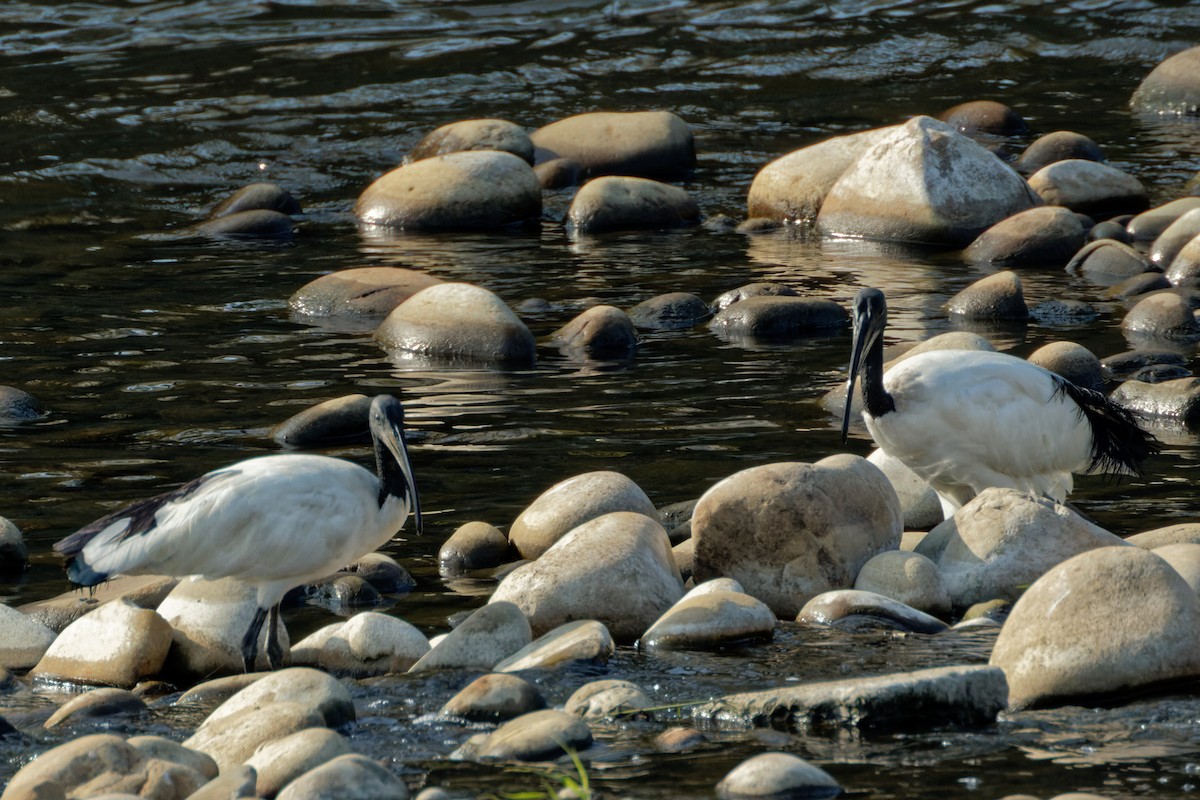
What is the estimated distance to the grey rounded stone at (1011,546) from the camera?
749cm

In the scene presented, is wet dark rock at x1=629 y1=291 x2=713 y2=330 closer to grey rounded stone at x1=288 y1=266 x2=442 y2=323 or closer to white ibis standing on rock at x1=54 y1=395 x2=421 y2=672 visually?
grey rounded stone at x1=288 y1=266 x2=442 y2=323

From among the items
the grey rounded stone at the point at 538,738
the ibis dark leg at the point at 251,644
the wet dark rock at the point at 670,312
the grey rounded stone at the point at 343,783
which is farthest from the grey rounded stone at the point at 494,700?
the wet dark rock at the point at 670,312

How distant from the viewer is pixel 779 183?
17312 mm

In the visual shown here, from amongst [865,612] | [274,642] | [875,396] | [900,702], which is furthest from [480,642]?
[875,396]

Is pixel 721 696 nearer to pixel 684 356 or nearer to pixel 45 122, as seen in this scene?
pixel 684 356

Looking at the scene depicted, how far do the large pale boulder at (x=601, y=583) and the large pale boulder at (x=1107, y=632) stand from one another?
1.72 meters

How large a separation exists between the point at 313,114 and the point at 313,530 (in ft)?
49.3

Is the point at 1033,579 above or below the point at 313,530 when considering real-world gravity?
below

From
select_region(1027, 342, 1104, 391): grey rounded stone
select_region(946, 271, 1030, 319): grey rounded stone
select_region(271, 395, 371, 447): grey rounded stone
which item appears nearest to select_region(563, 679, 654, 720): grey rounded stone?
select_region(271, 395, 371, 447): grey rounded stone

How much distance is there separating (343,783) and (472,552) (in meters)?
3.19

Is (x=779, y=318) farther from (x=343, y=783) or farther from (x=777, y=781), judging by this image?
(x=343, y=783)

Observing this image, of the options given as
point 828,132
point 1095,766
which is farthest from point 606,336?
point 828,132

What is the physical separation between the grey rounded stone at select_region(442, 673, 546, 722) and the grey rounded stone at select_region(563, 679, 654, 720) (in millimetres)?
146

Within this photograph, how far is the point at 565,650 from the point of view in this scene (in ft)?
22.1
